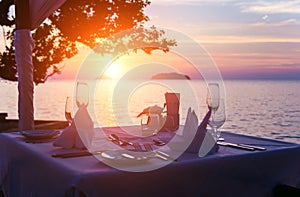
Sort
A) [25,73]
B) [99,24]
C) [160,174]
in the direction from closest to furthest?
[160,174] < [25,73] < [99,24]

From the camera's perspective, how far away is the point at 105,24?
20.2ft

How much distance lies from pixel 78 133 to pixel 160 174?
47 centimetres

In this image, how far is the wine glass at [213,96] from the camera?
1.98 meters

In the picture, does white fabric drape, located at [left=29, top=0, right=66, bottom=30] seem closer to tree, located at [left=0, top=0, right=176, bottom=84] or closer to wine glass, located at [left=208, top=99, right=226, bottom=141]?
wine glass, located at [left=208, top=99, right=226, bottom=141]

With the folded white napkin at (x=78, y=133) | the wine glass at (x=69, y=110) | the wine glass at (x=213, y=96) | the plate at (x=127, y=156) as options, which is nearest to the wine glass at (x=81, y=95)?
the wine glass at (x=69, y=110)

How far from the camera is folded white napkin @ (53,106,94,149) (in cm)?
181

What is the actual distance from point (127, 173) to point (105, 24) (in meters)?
4.91

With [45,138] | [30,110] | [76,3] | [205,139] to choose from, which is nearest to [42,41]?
[76,3]

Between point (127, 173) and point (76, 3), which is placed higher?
point (76, 3)

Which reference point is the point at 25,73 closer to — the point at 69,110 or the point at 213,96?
the point at 69,110

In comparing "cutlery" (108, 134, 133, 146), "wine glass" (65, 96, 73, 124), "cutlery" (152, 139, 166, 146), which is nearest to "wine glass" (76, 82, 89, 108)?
"wine glass" (65, 96, 73, 124)

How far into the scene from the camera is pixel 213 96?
2021mm

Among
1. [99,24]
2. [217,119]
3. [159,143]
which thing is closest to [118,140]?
[159,143]

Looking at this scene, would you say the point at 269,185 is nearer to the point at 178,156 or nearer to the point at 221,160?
the point at 221,160
